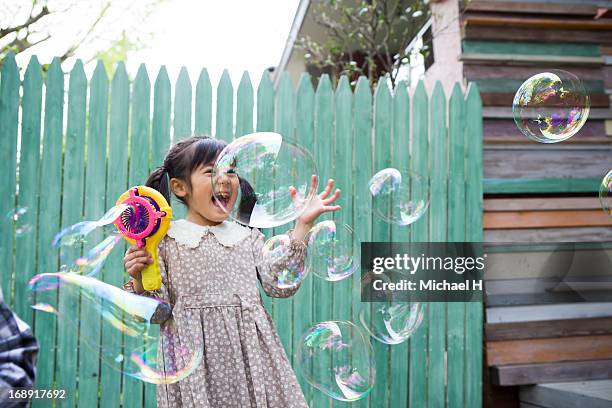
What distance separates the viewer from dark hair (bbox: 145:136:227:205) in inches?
96.4

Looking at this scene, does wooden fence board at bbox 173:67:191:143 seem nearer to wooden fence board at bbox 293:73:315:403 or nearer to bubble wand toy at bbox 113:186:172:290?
wooden fence board at bbox 293:73:315:403

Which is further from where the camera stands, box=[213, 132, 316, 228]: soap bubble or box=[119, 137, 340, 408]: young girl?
box=[213, 132, 316, 228]: soap bubble

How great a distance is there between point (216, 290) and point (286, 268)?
302mm

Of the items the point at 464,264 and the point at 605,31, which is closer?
the point at 464,264

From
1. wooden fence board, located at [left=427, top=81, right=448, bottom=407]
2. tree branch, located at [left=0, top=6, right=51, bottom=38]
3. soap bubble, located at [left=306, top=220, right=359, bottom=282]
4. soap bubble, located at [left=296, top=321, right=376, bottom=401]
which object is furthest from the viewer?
tree branch, located at [left=0, top=6, right=51, bottom=38]

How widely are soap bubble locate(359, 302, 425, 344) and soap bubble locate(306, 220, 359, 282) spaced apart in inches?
17.2

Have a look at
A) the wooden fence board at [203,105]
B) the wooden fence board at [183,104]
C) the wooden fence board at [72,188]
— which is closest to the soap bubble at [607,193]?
the wooden fence board at [203,105]

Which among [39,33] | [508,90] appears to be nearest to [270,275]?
[508,90]

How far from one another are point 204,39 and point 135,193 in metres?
12.9

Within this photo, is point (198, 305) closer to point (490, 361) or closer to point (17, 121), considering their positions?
point (17, 121)

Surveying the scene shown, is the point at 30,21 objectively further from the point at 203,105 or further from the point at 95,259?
the point at 95,259

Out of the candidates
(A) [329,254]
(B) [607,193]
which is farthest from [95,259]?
(B) [607,193]

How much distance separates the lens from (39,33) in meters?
5.88

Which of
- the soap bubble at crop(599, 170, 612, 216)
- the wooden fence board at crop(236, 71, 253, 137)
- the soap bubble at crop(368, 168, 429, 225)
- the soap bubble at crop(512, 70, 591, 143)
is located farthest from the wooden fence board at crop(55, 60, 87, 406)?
the soap bubble at crop(599, 170, 612, 216)
